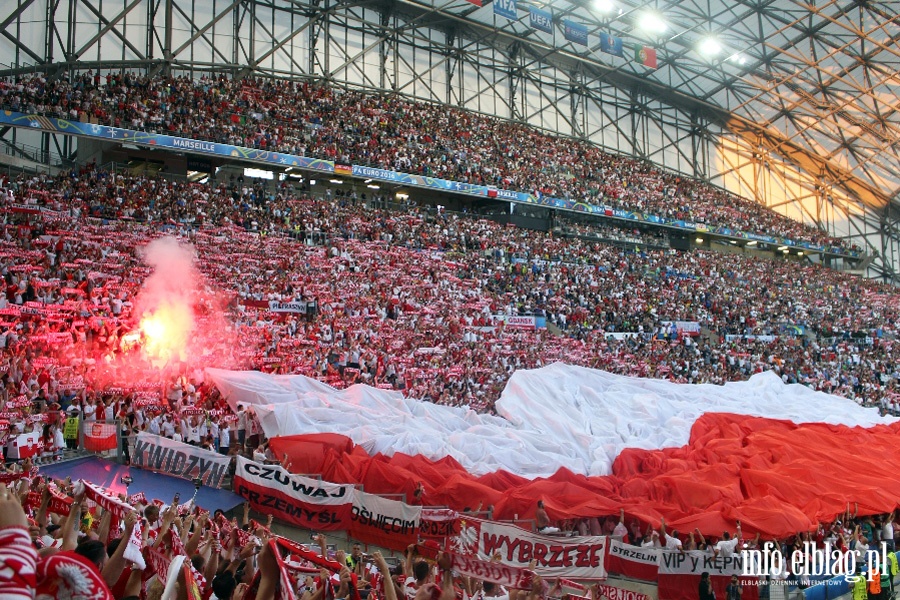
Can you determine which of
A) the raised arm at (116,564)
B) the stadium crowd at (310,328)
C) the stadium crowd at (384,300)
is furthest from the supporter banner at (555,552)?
the stadium crowd at (384,300)

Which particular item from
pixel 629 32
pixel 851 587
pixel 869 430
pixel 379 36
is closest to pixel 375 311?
pixel 869 430

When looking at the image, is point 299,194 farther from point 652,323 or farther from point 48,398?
point 48,398

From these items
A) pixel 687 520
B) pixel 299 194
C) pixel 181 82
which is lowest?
pixel 687 520

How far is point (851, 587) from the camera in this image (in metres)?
11.0

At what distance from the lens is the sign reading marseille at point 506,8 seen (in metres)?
37.6

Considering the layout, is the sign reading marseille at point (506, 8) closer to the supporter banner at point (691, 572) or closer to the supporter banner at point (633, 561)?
the supporter banner at point (633, 561)

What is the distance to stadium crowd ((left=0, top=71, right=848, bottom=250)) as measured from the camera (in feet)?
93.5

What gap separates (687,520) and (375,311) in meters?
14.6

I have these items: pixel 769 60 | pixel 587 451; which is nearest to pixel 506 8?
pixel 769 60

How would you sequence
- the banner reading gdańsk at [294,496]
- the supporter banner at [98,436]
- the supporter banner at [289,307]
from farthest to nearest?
the supporter banner at [289,307] < the supporter banner at [98,436] < the banner reading gdańsk at [294,496]

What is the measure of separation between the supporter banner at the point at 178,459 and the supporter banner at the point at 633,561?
19.1 feet

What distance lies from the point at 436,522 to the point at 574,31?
113 ft

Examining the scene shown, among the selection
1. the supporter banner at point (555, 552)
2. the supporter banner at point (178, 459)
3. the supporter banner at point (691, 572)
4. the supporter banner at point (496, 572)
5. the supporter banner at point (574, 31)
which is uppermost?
the supporter banner at point (574, 31)

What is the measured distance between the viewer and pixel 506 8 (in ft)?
125
